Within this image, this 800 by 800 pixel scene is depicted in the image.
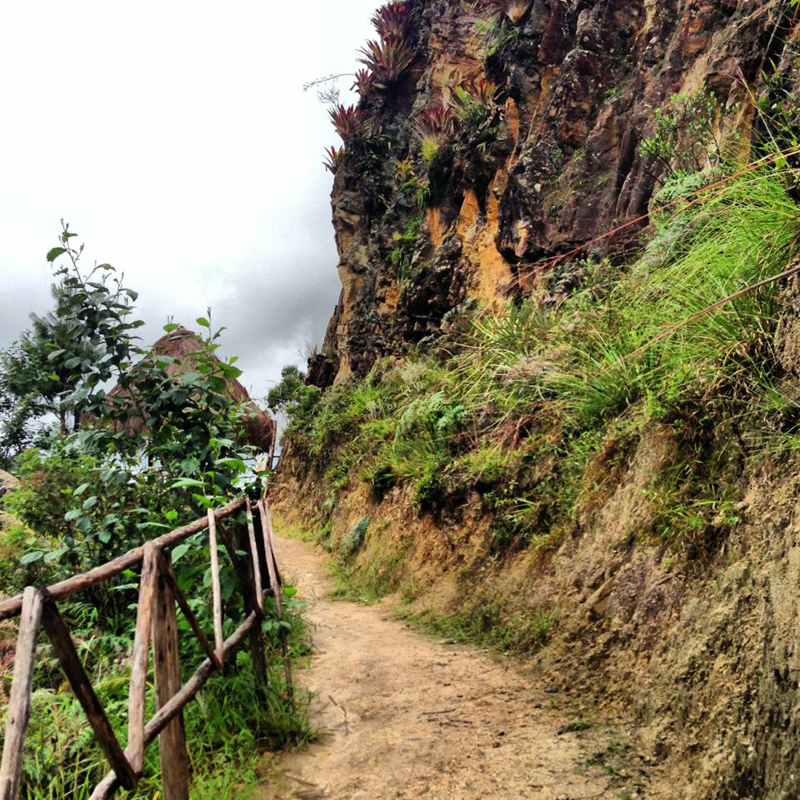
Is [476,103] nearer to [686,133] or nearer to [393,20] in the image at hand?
[686,133]

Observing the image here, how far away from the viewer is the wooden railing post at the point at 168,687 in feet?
7.45

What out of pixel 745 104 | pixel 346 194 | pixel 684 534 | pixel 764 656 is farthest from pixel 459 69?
pixel 764 656

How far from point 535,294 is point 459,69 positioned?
28.5ft

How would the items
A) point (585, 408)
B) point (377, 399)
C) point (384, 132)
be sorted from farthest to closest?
1. point (384, 132)
2. point (377, 399)
3. point (585, 408)

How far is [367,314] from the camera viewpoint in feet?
47.3

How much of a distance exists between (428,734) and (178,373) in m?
2.71

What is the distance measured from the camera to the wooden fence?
1250 mm

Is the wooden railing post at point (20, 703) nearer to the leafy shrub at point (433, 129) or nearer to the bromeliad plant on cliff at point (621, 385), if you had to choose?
the bromeliad plant on cliff at point (621, 385)

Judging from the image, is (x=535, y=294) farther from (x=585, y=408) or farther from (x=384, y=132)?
(x=384, y=132)

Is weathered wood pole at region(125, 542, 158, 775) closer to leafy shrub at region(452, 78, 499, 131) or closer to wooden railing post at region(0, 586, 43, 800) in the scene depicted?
wooden railing post at region(0, 586, 43, 800)

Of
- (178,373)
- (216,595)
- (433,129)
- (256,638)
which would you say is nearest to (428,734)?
(256,638)

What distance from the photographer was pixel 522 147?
9.38 metres

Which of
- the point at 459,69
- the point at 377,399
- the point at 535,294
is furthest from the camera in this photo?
the point at 459,69

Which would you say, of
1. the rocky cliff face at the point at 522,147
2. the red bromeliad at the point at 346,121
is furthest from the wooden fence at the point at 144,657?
the red bromeliad at the point at 346,121
